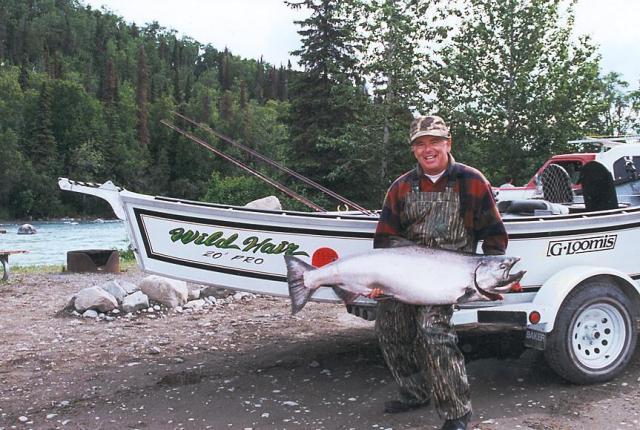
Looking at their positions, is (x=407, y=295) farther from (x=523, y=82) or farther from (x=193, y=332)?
(x=523, y=82)

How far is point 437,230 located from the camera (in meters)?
3.73

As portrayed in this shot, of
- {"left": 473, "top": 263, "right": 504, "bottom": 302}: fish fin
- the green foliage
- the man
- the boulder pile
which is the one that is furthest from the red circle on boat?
the green foliage

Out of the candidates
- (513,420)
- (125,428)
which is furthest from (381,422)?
(125,428)

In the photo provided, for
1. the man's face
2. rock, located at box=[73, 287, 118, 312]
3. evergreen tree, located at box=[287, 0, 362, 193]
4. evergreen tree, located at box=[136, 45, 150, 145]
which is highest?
evergreen tree, located at box=[136, 45, 150, 145]

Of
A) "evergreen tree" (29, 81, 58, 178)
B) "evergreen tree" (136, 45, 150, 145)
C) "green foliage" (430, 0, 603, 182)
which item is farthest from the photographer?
"evergreen tree" (136, 45, 150, 145)

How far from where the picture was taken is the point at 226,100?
107m

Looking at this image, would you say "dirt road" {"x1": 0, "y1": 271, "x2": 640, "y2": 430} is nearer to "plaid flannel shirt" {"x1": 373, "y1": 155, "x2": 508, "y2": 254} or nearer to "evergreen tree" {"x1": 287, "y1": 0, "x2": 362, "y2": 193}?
"plaid flannel shirt" {"x1": 373, "y1": 155, "x2": 508, "y2": 254}

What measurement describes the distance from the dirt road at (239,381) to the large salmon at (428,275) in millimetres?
984

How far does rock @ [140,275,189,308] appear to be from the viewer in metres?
7.97

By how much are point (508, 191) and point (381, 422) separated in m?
5.10

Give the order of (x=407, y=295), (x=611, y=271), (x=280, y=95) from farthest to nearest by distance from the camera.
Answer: (x=280, y=95) < (x=611, y=271) < (x=407, y=295)

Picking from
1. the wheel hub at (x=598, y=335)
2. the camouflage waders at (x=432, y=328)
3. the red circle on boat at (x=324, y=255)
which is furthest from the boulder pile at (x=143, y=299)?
the wheel hub at (x=598, y=335)

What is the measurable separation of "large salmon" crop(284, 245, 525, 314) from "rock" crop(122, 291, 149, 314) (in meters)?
4.65

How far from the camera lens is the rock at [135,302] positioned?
7.66 m
